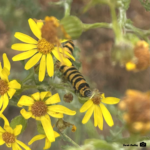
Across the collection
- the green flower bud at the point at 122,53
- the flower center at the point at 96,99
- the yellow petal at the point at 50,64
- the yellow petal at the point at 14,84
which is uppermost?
the yellow petal at the point at 50,64

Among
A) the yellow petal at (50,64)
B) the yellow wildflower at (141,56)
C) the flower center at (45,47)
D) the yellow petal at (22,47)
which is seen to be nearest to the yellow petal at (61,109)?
the yellow petal at (50,64)

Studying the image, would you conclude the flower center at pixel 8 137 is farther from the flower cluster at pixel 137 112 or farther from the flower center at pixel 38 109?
the flower cluster at pixel 137 112

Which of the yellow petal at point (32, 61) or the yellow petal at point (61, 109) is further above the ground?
the yellow petal at point (32, 61)

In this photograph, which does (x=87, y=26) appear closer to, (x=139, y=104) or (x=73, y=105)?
(x=139, y=104)

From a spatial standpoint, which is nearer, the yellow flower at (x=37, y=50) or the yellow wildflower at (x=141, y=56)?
the yellow wildflower at (x=141, y=56)

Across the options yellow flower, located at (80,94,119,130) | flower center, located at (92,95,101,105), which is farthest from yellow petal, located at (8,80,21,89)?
flower center, located at (92,95,101,105)

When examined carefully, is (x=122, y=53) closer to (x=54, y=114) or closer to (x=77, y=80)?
(x=77, y=80)
